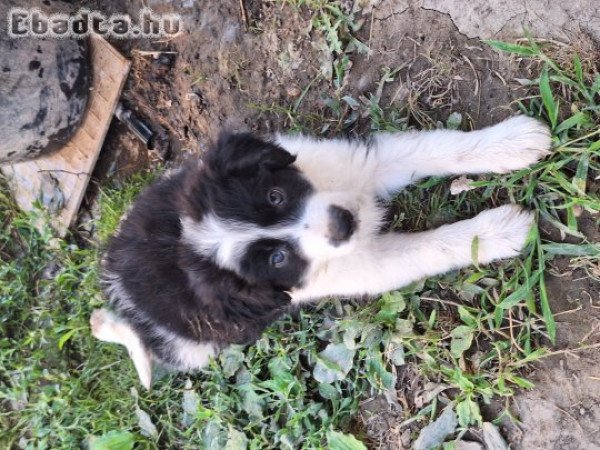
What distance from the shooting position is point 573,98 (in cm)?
300

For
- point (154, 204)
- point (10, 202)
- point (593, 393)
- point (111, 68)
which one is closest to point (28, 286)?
point (10, 202)

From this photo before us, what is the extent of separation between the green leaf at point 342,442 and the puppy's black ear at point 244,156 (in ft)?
5.56

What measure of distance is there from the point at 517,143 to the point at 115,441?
3.44 meters

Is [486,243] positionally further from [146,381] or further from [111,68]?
[111,68]

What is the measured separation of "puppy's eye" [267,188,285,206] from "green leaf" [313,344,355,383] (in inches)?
45.9

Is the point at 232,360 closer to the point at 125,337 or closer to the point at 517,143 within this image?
the point at 125,337

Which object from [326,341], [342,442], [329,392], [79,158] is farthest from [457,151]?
[79,158]

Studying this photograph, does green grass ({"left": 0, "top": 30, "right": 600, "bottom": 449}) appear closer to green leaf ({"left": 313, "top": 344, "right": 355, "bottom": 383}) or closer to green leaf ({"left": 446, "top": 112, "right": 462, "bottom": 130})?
green leaf ({"left": 313, "top": 344, "right": 355, "bottom": 383})

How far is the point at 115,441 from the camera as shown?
438 cm

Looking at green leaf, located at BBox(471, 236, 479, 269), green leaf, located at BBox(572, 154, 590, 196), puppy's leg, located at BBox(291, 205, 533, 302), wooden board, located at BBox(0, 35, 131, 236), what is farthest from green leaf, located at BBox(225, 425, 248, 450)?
green leaf, located at BBox(572, 154, 590, 196)

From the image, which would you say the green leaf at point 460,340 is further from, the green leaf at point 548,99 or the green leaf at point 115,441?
the green leaf at point 115,441

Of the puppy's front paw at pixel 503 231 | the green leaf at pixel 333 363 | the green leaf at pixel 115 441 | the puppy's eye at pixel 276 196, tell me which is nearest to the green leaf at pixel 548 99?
the puppy's front paw at pixel 503 231

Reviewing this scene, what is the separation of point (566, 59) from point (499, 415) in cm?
188

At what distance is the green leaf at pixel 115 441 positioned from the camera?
14.3ft
